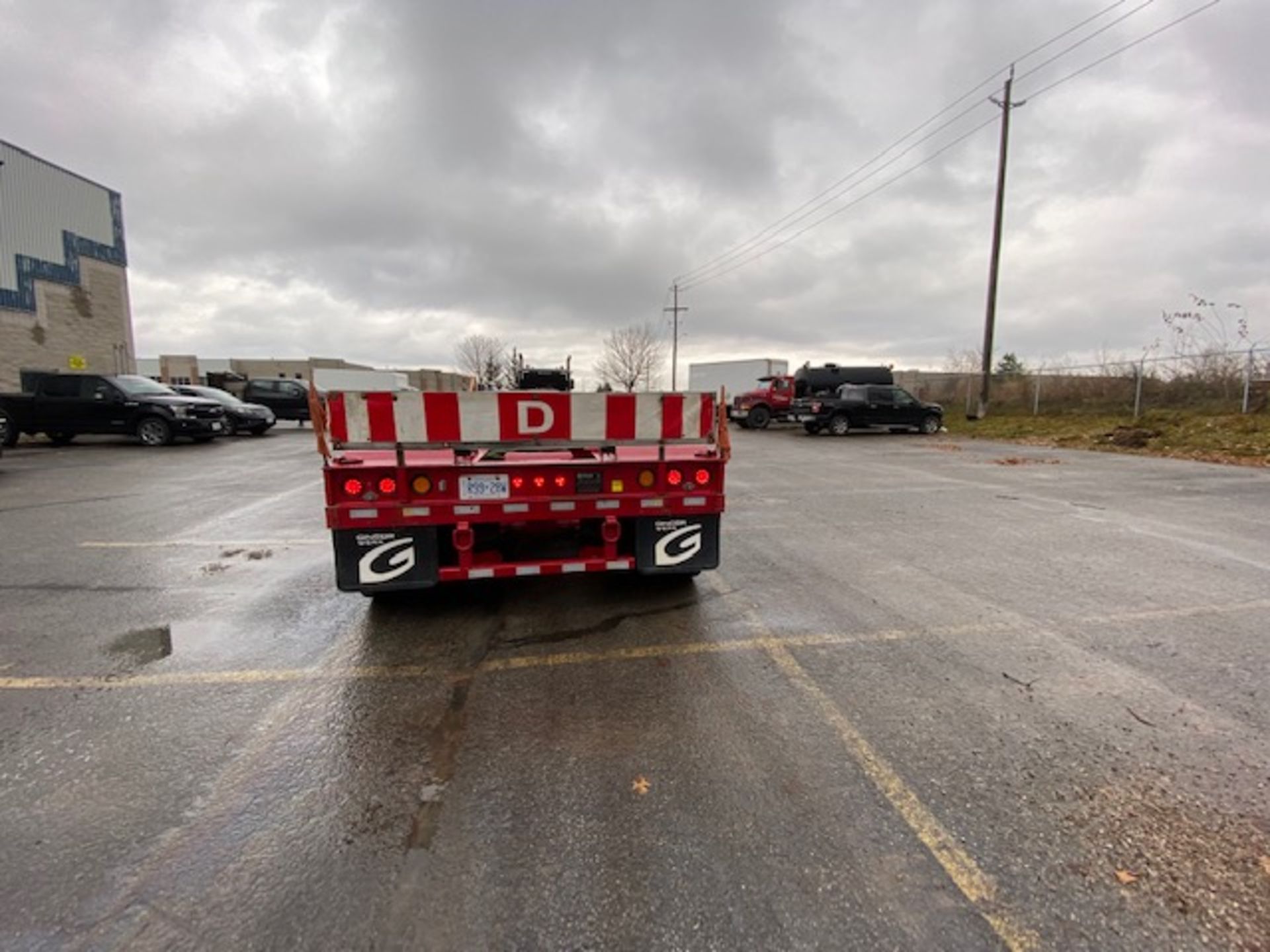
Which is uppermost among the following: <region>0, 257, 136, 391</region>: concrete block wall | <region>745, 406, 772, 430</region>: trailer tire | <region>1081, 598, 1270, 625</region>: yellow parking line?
<region>0, 257, 136, 391</region>: concrete block wall

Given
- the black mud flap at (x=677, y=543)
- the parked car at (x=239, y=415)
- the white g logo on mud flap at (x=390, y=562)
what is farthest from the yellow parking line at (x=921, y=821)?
the parked car at (x=239, y=415)

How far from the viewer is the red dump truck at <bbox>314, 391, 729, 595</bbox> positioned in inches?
148

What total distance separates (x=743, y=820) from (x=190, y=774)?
2.20m

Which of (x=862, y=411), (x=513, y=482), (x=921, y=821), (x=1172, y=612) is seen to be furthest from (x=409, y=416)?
(x=862, y=411)

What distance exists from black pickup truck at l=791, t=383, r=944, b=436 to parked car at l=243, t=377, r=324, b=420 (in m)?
19.2

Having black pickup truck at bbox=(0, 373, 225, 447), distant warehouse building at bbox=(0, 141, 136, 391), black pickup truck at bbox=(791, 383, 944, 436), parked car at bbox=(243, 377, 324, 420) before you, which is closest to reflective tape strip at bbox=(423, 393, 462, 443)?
black pickup truck at bbox=(0, 373, 225, 447)

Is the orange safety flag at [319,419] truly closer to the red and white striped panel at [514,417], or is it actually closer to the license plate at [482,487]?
the red and white striped panel at [514,417]

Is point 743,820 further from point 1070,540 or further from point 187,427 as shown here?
point 187,427

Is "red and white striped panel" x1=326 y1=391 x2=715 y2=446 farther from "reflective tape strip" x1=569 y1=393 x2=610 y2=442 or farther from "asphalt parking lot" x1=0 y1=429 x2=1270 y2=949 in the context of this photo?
"asphalt parking lot" x1=0 y1=429 x2=1270 y2=949

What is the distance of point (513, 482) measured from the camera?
3822mm

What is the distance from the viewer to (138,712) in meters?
2.96

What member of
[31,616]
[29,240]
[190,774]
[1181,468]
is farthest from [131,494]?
[29,240]

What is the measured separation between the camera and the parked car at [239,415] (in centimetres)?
1895

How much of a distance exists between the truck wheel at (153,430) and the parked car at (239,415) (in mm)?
2299
